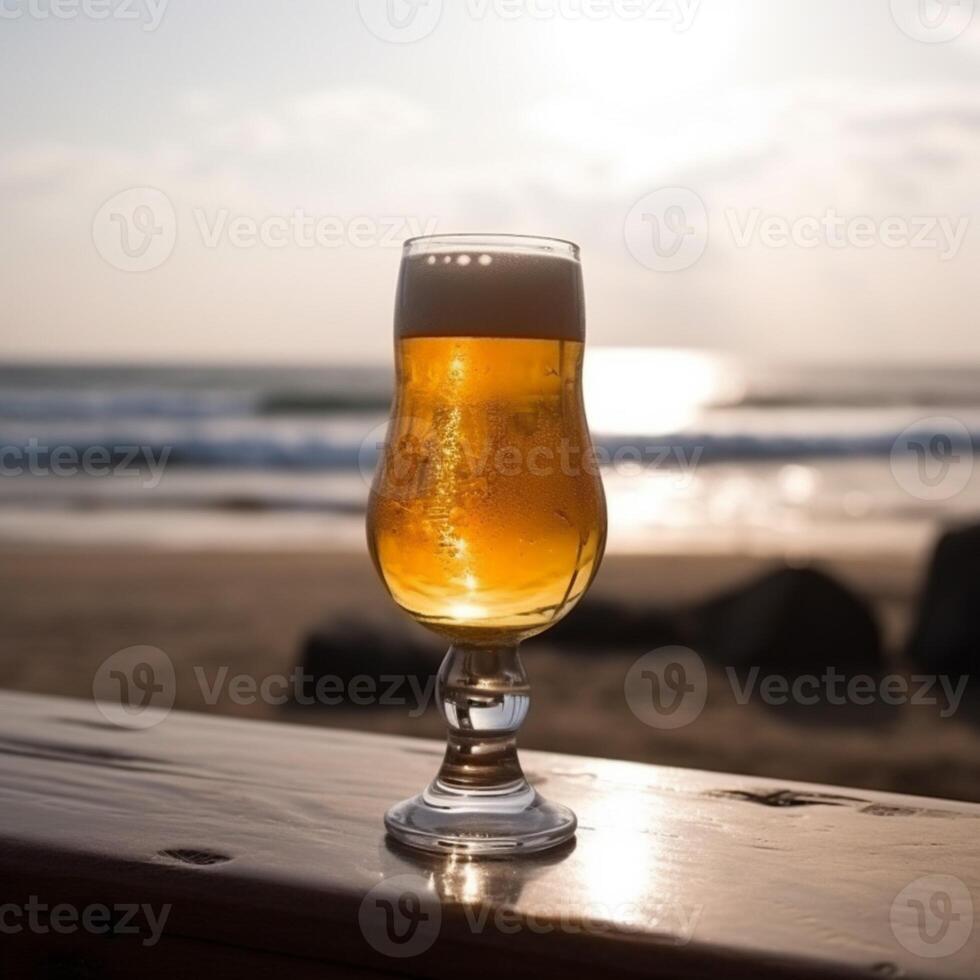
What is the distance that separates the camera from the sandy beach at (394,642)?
6348 millimetres

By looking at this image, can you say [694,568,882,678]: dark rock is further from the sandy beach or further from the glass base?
the glass base

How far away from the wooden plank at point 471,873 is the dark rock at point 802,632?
650 centimetres

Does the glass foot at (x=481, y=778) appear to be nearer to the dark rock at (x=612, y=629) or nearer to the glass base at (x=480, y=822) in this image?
the glass base at (x=480, y=822)

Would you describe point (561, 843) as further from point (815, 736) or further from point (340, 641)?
point (340, 641)

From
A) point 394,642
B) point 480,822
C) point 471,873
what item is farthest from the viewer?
point 394,642

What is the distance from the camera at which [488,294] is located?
1.67 metres

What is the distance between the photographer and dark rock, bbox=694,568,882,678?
8.03 meters

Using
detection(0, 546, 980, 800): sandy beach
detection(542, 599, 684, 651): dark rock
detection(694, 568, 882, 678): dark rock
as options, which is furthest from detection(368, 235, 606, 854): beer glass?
detection(542, 599, 684, 651): dark rock

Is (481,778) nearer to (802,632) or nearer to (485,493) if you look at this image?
(485,493)

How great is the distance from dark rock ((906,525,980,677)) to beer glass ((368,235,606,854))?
22.4 ft

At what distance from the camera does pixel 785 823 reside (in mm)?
1468

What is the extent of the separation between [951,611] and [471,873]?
7.38 m

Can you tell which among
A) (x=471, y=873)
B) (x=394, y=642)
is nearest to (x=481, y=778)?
(x=471, y=873)

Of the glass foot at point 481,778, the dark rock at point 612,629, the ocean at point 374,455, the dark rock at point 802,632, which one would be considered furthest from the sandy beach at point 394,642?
the glass foot at point 481,778
